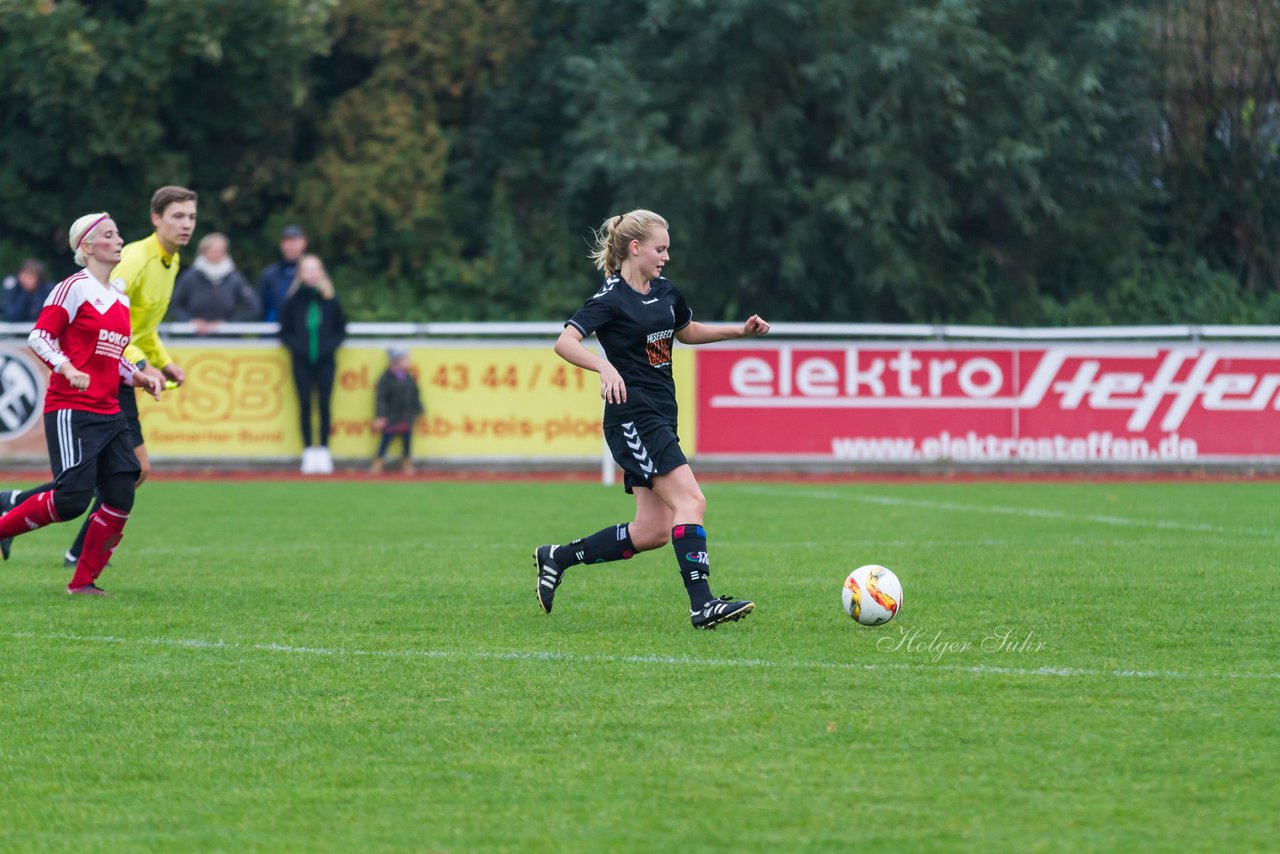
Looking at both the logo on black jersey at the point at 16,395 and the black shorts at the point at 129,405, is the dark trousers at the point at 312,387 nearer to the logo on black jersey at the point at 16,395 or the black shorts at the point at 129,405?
the logo on black jersey at the point at 16,395

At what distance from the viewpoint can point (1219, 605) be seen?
8289 millimetres

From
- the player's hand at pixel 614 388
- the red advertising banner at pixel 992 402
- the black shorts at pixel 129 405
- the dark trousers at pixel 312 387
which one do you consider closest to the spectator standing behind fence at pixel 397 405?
the dark trousers at pixel 312 387

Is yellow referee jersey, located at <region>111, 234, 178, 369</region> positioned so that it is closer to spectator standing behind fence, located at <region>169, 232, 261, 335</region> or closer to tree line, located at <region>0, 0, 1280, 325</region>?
spectator standing behind fence, located at <region>169, 232, 261, 335</region>

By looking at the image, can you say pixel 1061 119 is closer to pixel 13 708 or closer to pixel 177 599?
pixel 177 599

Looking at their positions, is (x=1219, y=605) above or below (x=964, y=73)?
below

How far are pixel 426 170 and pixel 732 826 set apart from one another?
21.9 metres

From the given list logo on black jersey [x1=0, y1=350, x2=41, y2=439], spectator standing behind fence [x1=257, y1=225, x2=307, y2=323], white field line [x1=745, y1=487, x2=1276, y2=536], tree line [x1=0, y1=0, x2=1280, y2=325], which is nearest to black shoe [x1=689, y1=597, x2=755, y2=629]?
white field line [x1=745, y1=487, x2=1276, y2=536]

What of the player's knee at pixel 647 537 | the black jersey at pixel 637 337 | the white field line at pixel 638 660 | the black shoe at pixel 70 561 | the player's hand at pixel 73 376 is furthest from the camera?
the black shoe at pixel 70 561

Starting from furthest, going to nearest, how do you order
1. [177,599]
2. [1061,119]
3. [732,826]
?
1. [1061,119]
2. [177,599]
3. [732,826]

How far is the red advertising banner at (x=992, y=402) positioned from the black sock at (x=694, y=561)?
34.8ft

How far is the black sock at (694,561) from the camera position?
762 centimetres

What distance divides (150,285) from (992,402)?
1051cm

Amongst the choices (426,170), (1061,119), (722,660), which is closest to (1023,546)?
(722,660)

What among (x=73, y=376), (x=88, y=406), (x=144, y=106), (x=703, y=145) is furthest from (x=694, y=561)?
(x=144, y=106)
